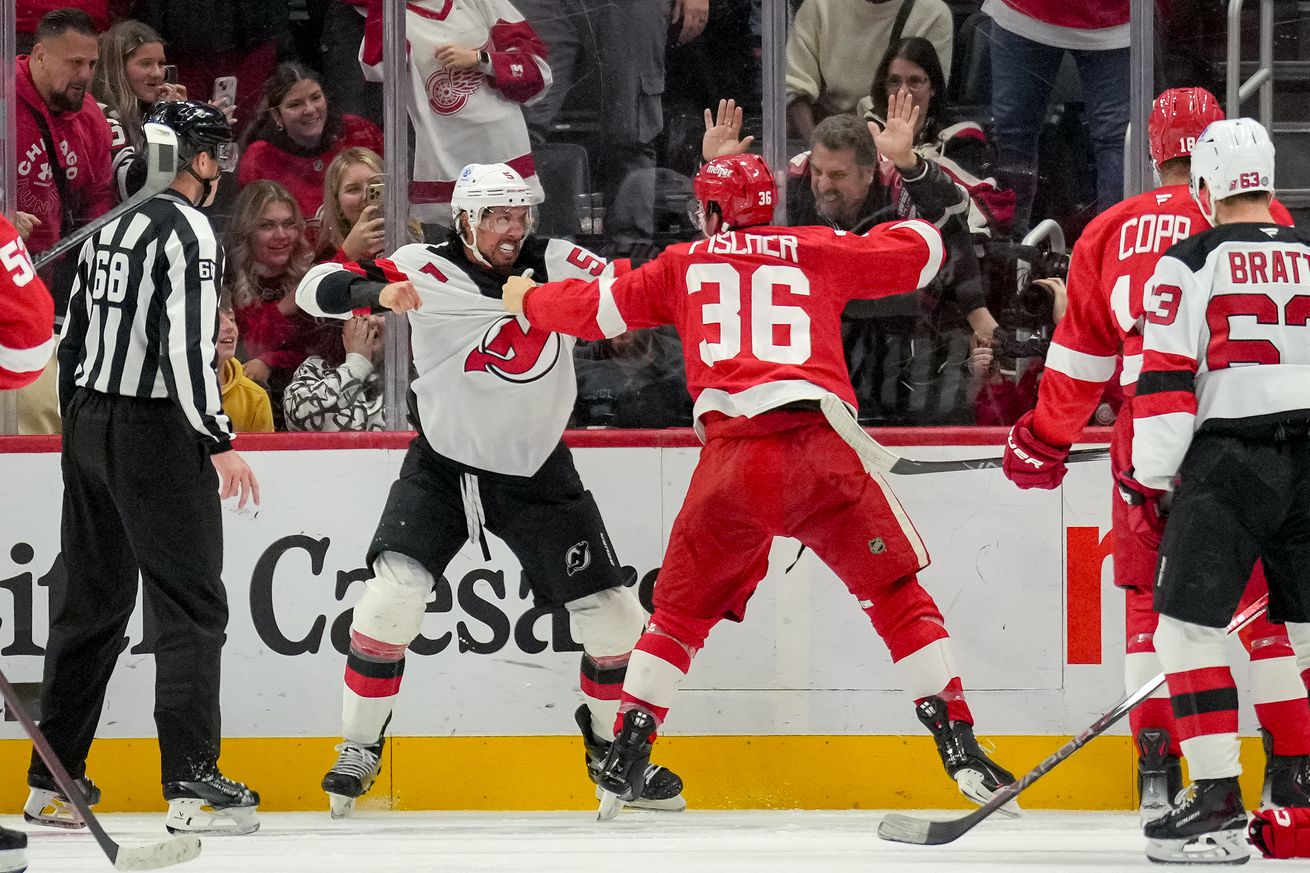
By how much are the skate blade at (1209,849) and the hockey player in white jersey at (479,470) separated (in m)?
1.24

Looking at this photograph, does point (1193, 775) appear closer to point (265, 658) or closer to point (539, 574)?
point (539, 574)

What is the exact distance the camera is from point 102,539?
390 cm

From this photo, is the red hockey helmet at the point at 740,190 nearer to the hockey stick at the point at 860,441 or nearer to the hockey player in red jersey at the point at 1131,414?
the hockey stick at the point at 860,441

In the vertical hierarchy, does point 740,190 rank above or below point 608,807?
above

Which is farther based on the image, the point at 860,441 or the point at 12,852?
the point at 860,441

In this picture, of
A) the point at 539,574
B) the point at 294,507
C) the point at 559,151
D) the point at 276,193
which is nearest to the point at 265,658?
the point at 294,507

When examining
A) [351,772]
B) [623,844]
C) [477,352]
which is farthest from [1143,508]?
[351,772]

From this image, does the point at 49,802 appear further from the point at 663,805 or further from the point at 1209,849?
the point at 1209,849

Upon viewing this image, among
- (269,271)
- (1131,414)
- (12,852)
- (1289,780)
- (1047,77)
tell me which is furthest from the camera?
(269,271)

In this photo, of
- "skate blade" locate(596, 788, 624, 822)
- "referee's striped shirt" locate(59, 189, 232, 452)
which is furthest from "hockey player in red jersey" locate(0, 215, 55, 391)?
"skate blade" locate(596, 788, 624, 822)

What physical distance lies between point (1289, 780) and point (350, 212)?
110 inches

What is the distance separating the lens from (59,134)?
462cm

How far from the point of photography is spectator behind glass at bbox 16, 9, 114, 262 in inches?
181

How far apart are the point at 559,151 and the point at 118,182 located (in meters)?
1.23
